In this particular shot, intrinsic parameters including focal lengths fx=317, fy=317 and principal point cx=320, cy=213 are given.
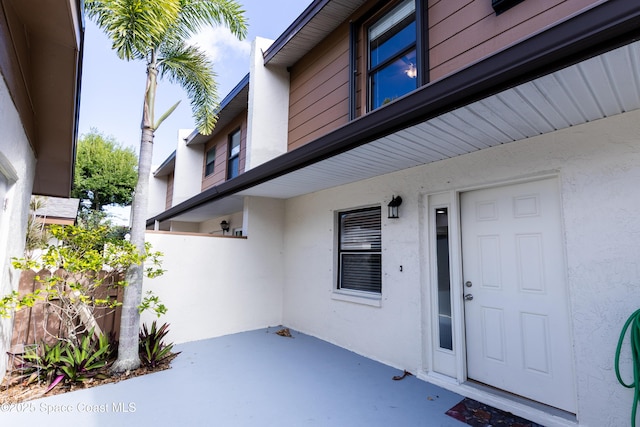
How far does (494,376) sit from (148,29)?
5491mm

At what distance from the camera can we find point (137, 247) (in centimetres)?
406

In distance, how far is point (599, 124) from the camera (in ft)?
8.73

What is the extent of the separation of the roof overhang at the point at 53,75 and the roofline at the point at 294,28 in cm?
355

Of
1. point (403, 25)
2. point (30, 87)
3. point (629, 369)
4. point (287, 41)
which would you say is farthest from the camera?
point (287, 41)

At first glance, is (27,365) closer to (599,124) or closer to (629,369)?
Answer: (629,369)

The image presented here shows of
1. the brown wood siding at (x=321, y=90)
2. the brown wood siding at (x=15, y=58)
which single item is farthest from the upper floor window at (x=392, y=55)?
the brown wood siding at (x=15, y=58)

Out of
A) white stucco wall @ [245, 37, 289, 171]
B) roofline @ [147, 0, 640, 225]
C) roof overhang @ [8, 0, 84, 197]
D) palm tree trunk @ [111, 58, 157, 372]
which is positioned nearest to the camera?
roofline @ [147, 0, 640, 225]

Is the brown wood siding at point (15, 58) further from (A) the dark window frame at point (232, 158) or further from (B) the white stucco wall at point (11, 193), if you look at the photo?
(A) the dark window frame at point (232, 158)

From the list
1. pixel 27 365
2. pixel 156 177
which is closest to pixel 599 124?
pixel 27 365

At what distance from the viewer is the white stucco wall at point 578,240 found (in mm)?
2488

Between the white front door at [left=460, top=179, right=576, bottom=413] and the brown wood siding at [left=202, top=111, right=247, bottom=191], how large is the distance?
5.89m

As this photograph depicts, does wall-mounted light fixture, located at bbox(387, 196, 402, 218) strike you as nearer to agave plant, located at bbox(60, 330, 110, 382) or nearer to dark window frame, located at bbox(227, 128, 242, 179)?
agave plant, located at bbox(60, 330, 110, 382)

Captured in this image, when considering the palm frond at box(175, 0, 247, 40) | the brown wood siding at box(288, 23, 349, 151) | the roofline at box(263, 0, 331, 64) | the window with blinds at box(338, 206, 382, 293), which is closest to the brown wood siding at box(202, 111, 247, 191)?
the brown wood siding at box(288, 23, 349, 151)

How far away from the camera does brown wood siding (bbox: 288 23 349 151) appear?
5.16 meters
